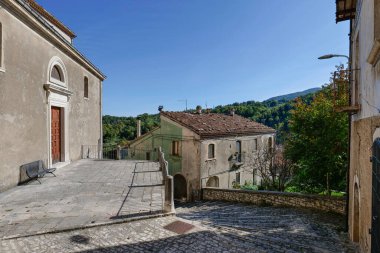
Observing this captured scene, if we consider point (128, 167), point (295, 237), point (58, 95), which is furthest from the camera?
point (128, 167)

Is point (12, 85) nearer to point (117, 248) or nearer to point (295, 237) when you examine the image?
point (117, 248)

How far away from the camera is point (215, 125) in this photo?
72.4ft

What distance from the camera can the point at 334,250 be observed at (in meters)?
6.50

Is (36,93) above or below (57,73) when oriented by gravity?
below

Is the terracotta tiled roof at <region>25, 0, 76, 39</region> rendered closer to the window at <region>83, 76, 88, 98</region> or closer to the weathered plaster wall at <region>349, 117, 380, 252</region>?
the window at <region>83, 76, 88, 98</region>

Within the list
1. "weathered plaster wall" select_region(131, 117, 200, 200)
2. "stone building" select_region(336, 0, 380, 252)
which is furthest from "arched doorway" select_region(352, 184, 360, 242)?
"weathered plaster wall" select_region(131, 117, 200, 200)

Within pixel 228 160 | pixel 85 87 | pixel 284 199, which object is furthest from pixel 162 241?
pixel 228 160

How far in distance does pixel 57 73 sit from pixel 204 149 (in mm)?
11076

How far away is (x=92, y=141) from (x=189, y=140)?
6.90 metres

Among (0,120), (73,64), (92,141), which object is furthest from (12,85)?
(92,141)

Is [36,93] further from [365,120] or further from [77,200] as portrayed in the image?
[365,120]

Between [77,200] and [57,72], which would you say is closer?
[77,200]

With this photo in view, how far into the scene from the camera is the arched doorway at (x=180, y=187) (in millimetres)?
21250

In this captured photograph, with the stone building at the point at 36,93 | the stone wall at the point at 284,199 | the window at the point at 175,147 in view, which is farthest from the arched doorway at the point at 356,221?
the window at the point at 175,147
